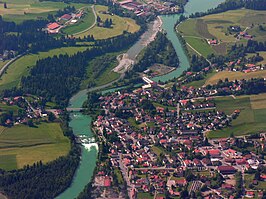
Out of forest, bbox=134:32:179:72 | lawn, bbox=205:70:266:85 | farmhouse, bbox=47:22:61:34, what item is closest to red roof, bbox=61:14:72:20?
A: farmhouse, bbox=47:22:61:34

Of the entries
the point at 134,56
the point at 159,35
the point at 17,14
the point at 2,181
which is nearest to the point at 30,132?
the point at 2,181

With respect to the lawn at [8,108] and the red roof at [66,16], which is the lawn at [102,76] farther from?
the red roof at [66,16]

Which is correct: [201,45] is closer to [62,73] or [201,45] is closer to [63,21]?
[62,73]

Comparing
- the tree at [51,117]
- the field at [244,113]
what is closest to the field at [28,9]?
the tree at [51,117]

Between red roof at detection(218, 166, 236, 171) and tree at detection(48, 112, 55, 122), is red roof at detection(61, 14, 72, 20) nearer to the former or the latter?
tree at detection(48, 112, 55, 122)

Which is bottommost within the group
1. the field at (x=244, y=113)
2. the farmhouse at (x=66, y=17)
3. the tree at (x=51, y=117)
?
the farmhouse at (x=66, y=17)

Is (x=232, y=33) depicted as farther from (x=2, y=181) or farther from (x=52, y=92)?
(x=2, y=181)

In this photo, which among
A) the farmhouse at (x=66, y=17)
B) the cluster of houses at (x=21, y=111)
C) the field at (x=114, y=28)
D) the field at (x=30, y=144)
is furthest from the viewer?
the farmhouse at (x=66, y=17)
